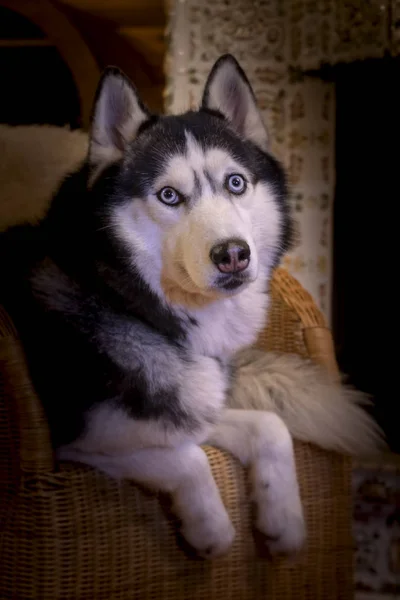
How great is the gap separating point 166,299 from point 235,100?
388 millimetres

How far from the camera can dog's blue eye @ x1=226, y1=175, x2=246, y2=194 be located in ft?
3.60

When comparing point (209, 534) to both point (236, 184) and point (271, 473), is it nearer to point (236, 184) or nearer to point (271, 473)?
point (271, 473)

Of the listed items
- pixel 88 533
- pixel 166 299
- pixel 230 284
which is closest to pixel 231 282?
pixel 230 284

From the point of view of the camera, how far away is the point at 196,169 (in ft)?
3.55

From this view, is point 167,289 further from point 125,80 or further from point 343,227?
Answer: point 343,227

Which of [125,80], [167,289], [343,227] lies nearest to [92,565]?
[167,289]

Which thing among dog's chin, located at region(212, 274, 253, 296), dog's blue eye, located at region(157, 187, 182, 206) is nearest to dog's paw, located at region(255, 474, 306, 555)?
dog's chin, located at region(212, 274, 253, 296)

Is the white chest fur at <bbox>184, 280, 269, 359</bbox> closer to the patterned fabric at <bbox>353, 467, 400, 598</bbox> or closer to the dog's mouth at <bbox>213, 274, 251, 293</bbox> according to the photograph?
the dog's mouth at <bbox>213, 274, 251, 293</bbox>

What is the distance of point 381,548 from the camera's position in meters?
1.87

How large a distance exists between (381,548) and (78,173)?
136 centimetres

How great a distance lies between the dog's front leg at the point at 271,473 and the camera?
107 centimetres

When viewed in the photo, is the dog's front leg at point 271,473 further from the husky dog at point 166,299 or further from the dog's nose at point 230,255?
the dog's nose at point 230,255

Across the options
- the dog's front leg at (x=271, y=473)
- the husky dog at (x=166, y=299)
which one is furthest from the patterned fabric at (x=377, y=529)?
the dog's front leg at (x=271, y=473)

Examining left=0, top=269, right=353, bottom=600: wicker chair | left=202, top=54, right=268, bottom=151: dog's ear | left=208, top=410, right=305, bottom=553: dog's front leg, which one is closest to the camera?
left=0, top=269, right=353, bottom=600: wicker chair
